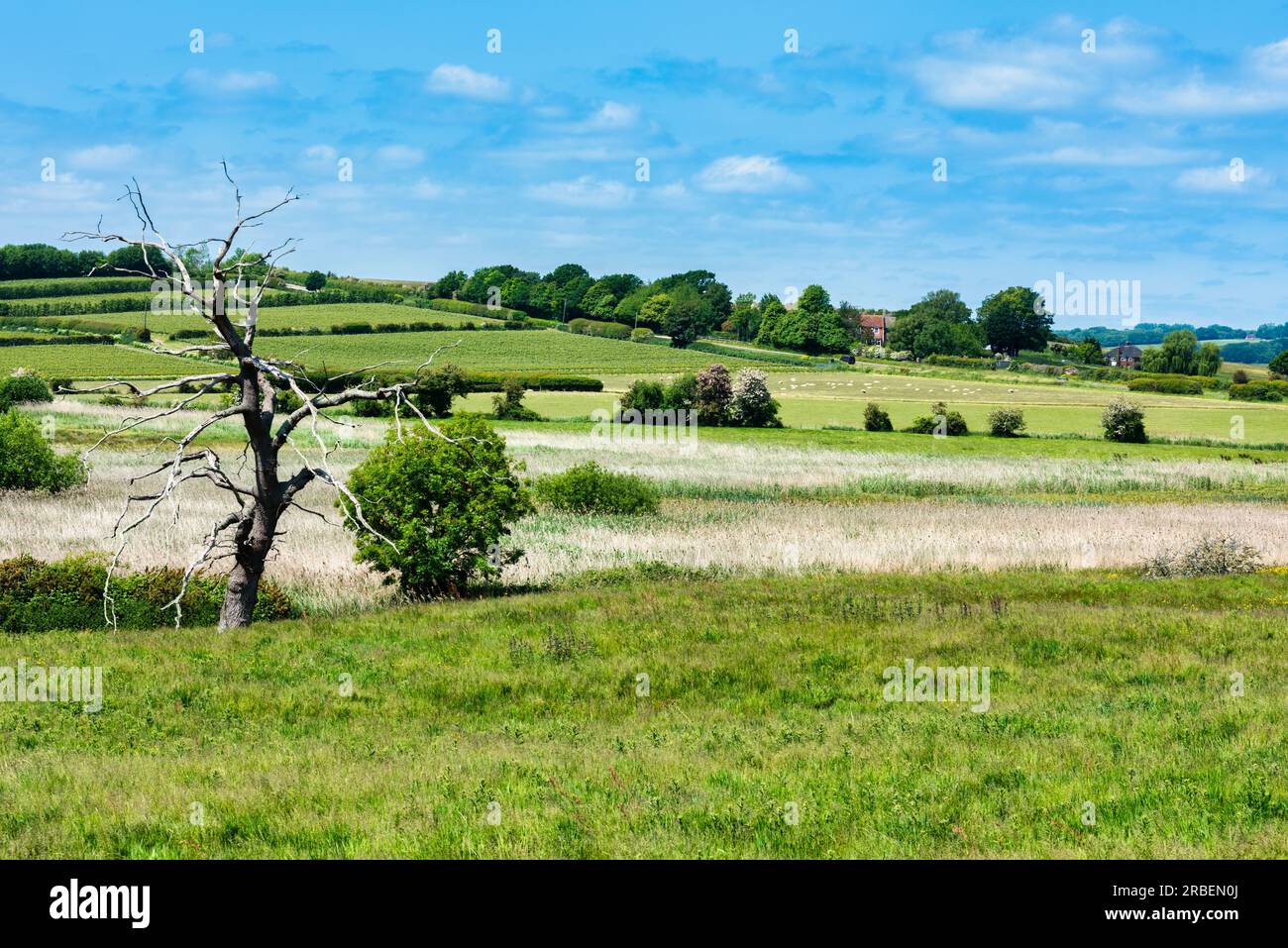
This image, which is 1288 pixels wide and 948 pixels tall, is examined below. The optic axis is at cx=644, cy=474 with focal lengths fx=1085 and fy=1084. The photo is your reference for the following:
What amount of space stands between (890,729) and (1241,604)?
1362 cm

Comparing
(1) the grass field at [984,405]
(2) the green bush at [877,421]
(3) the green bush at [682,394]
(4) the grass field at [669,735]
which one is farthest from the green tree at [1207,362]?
→ (4) the grass field at [669,735]

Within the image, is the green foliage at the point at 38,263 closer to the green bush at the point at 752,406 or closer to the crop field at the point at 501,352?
the crop field at the point at 501,352

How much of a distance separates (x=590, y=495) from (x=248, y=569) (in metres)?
18.8

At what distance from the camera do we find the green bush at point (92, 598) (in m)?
19.3

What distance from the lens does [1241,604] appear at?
22.1m

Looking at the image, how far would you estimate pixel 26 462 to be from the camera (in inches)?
1420

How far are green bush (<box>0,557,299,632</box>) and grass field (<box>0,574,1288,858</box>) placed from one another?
4.83ft

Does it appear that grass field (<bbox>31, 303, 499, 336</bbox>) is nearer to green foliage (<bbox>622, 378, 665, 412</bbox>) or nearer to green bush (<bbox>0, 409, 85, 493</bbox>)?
green foliage (<bbox>622, 378, 665, 412</bbox>)

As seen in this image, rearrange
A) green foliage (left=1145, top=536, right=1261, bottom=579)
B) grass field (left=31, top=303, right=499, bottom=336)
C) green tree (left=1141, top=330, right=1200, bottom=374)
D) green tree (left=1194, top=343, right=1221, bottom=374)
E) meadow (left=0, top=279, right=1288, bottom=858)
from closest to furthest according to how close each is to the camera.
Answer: meadow (left=0, top=279, right=1288, bottom=858) → green foliage (left=1145, top=536, right=1261, bottom=579) → grass field (left=31, top=303, right=499, bottom=336) → green tree (left=1194, top=343, right=1221, bottom=374) → green tree (left=1141, top=330, right=1200, bottom=374)

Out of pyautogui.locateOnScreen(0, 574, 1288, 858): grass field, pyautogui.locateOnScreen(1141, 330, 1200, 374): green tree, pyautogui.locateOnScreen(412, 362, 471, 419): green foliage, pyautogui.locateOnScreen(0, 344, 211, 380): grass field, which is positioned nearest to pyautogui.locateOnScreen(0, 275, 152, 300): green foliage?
pyautogui.locateOnScreen(0, 344, 211, 380): grass field

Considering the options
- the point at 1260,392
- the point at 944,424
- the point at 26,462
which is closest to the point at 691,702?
the point at 26,462

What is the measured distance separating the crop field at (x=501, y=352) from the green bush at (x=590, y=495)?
6791 centimetres

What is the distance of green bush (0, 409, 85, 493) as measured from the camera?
35.8 meters

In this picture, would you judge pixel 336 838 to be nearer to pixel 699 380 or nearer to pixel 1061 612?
pixel 1061 612
